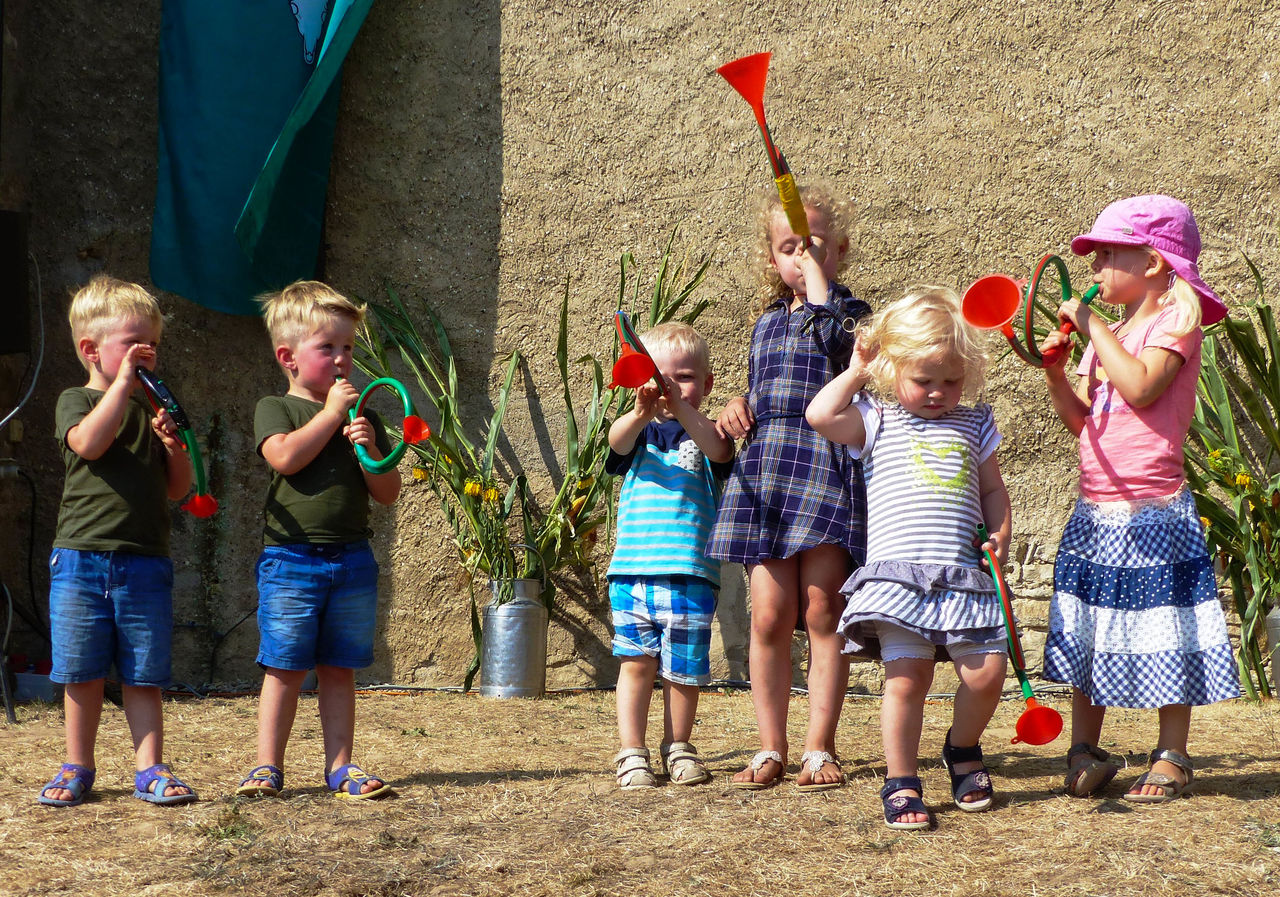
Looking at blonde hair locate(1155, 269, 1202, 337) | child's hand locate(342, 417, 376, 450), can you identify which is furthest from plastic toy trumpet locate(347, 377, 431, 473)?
blonde hair locate(1155, 269, 1202, 337)


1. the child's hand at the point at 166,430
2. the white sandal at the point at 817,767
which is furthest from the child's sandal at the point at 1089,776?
the child's hand at the point at 166,430

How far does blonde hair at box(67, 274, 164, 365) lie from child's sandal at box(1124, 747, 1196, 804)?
234 cm

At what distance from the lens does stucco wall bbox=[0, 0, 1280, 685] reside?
420 centimetres

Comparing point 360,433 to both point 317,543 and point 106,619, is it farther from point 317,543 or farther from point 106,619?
point 106,619

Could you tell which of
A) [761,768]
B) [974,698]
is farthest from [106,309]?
[974,698]

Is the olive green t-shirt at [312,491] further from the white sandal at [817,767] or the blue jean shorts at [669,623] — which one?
the white sandal at [817,767]

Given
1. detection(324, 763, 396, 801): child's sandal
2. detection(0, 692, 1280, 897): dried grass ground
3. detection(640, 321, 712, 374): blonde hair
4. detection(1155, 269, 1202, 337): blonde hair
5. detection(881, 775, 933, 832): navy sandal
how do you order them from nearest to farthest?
detection(0, 692, 1280, 897): dried grass ground → detection(881, 775, 933, 832): navy sandal → detection(1155, 269, 1202, 337): blonde hair → detection(324, 763, 396, 801): child's sandal → detection(640, 321, 712, 374): blonde hair

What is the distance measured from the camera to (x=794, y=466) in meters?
2.62

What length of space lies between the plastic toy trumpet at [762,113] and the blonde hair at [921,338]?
11.2 inches

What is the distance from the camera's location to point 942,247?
4.14 m

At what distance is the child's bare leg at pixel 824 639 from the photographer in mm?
2561

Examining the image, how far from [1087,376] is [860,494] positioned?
0.57m

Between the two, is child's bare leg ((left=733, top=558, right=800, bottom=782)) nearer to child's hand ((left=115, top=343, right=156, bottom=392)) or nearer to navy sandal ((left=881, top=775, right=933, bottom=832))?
navy sandal ((left=881, top=775, right=933, bottom=832))

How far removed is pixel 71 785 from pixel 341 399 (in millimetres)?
1010
